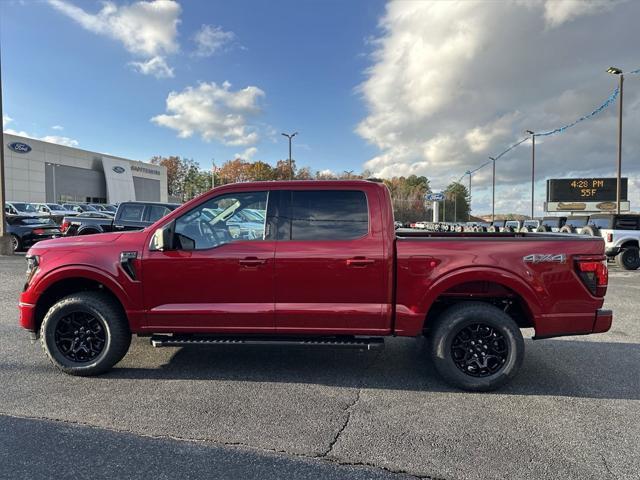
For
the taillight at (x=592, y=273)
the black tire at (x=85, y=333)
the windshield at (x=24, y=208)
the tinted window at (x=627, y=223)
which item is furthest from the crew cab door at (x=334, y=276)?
the windshield at (x=24, y=208)

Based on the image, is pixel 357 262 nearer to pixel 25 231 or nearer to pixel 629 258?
pixel 629 258

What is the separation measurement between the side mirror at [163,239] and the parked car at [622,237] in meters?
12.9

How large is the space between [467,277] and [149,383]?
10.5ft

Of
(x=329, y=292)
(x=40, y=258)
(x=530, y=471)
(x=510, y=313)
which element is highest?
(x=40, y=258)

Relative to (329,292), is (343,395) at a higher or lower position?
lower

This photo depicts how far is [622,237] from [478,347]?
12013mm

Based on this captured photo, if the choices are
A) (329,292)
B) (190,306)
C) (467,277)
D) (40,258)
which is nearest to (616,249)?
(467,277)

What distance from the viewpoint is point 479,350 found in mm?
3977

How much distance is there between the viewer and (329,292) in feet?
13.1

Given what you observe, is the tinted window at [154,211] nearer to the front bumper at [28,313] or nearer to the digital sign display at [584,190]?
the front bumper at [28,313]

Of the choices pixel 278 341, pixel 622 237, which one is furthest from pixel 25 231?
pixel 622 237

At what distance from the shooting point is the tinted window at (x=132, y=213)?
1159cm

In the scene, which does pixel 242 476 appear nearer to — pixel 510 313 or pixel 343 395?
pixel 343 395

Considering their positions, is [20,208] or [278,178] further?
[278,178]
